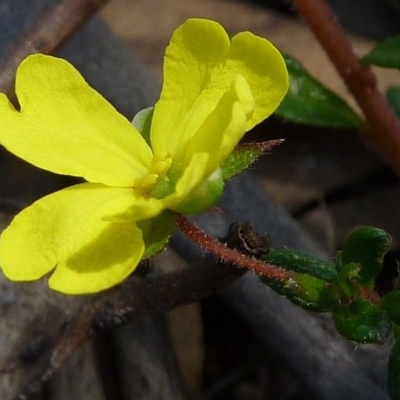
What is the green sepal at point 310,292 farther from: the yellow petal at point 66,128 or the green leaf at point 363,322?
the yellow petal at point 66,128

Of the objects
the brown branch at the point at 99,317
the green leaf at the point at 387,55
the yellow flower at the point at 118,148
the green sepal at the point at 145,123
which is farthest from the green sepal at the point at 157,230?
the green leaf at the point at 387,55

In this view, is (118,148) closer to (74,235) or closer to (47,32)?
(74,235)

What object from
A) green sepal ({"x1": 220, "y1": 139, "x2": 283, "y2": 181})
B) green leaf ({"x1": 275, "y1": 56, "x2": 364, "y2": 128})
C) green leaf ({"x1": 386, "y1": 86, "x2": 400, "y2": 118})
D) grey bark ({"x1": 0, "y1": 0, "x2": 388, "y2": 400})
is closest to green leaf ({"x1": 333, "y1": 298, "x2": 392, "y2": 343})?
green sepal ({"x1": 220, "y1": 139, "x2": 283, "y2": 181})

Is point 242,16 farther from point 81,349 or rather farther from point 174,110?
point 174,110

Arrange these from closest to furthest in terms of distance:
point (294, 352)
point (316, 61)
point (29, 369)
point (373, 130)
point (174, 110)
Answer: point (174, 110) < point (29, 369) < point (294, 352) < point (373, 130) < point (316, 61)

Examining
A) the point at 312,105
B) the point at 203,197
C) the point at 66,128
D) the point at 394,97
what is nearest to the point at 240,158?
the point at 203,197

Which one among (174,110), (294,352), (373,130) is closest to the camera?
(174,110)

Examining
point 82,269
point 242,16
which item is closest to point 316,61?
point 242,16
